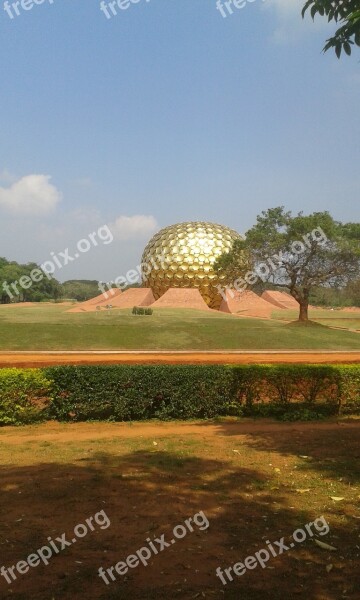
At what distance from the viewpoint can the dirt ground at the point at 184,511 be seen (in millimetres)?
3754

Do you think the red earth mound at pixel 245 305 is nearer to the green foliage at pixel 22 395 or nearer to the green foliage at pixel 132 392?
the green foliage at pixel 132 392

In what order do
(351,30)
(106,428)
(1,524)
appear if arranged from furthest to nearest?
(106,428), (351,30), (1,524)

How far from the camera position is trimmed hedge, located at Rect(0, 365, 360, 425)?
10.4 meters

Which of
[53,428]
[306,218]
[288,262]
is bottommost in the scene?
[53,428]

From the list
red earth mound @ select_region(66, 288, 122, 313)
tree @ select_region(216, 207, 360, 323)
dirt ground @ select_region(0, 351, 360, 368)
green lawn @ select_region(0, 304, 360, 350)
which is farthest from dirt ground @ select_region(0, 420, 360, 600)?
red earth mound @ select_region(66, 288, 122, 313)

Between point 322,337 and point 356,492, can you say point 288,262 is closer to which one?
point 322,337

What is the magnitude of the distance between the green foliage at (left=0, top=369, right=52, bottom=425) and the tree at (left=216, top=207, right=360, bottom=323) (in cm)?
2204

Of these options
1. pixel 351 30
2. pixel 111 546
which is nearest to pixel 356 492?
pixel 111 546

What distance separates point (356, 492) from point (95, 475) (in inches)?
130

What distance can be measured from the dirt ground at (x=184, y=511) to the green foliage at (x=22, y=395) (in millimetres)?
1695

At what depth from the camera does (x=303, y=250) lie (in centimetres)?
3080

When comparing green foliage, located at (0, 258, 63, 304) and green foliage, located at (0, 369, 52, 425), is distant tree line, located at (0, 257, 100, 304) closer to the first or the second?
green foliage, located at (0, 258, 63, 304)

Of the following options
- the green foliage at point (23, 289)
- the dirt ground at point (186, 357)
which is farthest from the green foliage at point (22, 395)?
the green foliage at point (23, 289)

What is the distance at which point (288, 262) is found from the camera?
31.4m
